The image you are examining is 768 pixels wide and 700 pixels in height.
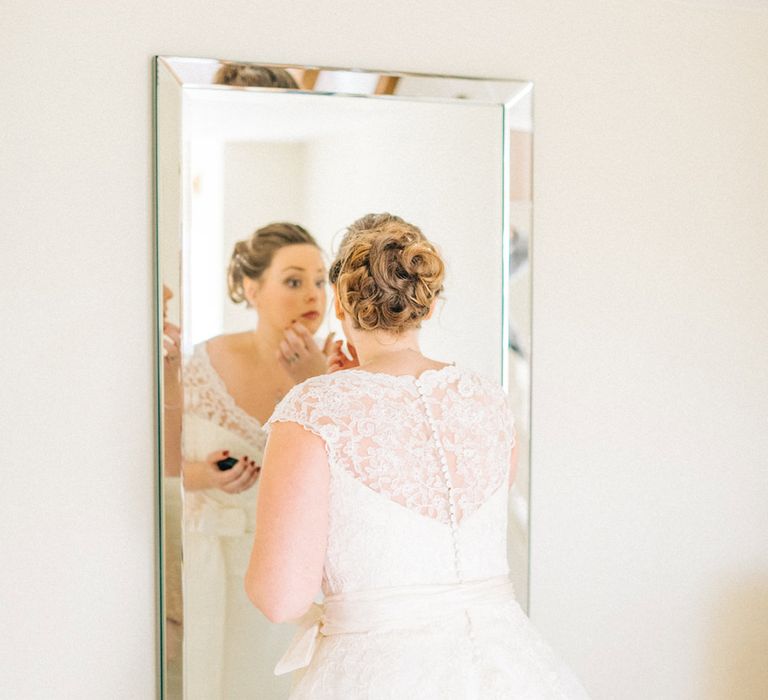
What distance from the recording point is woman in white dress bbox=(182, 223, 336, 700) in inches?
80.3

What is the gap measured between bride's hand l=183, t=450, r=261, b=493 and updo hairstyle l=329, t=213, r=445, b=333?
532 mm

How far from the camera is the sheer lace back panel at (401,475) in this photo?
5.13 feet

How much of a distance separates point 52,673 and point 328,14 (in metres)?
1.40

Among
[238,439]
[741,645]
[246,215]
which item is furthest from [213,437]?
[741,645]

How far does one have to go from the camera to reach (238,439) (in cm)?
207

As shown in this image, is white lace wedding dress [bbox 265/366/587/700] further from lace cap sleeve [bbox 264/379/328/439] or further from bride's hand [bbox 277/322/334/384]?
bride's hand [bbox 277/322/334/384]

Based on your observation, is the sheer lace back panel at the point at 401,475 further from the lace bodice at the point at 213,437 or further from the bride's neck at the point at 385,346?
the lace bodice at the point at 213,437

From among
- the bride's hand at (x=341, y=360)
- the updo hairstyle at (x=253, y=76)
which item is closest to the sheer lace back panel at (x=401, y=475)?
the bride's hand at (x=341, y=360)

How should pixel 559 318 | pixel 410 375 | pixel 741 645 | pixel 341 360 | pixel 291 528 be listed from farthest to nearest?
pixel 741 645 < pixel 559 318 < pixel 341 360 < pixel 410 375 < pixel 291 528

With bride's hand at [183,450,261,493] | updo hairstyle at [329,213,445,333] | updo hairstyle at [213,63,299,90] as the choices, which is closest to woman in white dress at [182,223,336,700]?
bride's hand at [183,450,261,493]

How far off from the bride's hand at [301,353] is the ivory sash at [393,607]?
0.59m

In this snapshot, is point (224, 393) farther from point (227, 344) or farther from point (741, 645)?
point (741, 645)

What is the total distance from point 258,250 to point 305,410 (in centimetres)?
58

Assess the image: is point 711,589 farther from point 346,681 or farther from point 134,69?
point 134,69
